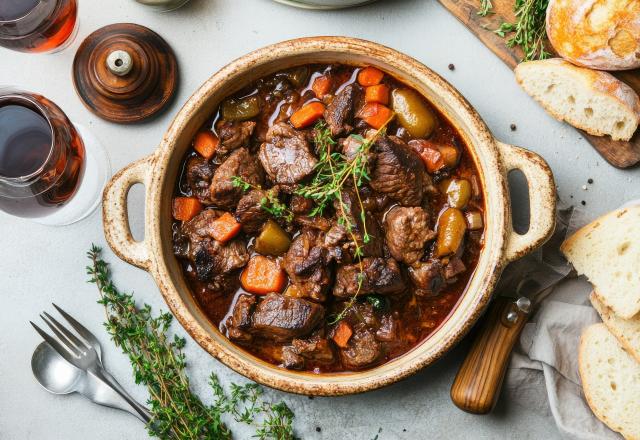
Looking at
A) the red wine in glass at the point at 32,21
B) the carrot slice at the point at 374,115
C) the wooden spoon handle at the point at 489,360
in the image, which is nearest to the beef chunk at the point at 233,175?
the carrot slice at the point at 374,115

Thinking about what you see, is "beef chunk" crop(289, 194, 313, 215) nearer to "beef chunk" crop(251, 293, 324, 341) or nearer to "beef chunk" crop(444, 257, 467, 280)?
"beef chunk" crop(251, 293, 324, 341)

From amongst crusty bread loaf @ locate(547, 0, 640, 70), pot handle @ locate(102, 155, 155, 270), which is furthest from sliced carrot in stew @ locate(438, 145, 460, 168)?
pot handle @ locate(102, 155, 155, 270)

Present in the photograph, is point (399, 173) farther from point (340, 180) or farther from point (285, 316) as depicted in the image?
point (285, 316)

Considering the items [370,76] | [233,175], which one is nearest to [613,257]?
[370,76]

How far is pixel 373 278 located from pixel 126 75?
1469 millimetres

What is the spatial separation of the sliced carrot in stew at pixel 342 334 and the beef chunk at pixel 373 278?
5.0 inches

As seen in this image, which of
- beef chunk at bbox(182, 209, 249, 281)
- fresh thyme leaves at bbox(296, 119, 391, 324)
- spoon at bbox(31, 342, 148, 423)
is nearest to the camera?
fresh thyme leaves at bbox(296, 119, 391, 324)

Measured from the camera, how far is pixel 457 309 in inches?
114

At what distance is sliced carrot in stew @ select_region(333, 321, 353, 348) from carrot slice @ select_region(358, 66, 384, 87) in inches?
41.1

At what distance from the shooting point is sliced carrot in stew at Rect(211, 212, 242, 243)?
293 centimetres

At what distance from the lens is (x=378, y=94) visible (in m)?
2.93

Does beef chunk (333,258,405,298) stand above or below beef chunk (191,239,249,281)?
below

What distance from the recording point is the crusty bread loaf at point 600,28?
295cm

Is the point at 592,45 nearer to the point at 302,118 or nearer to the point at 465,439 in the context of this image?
the point at 302,118
